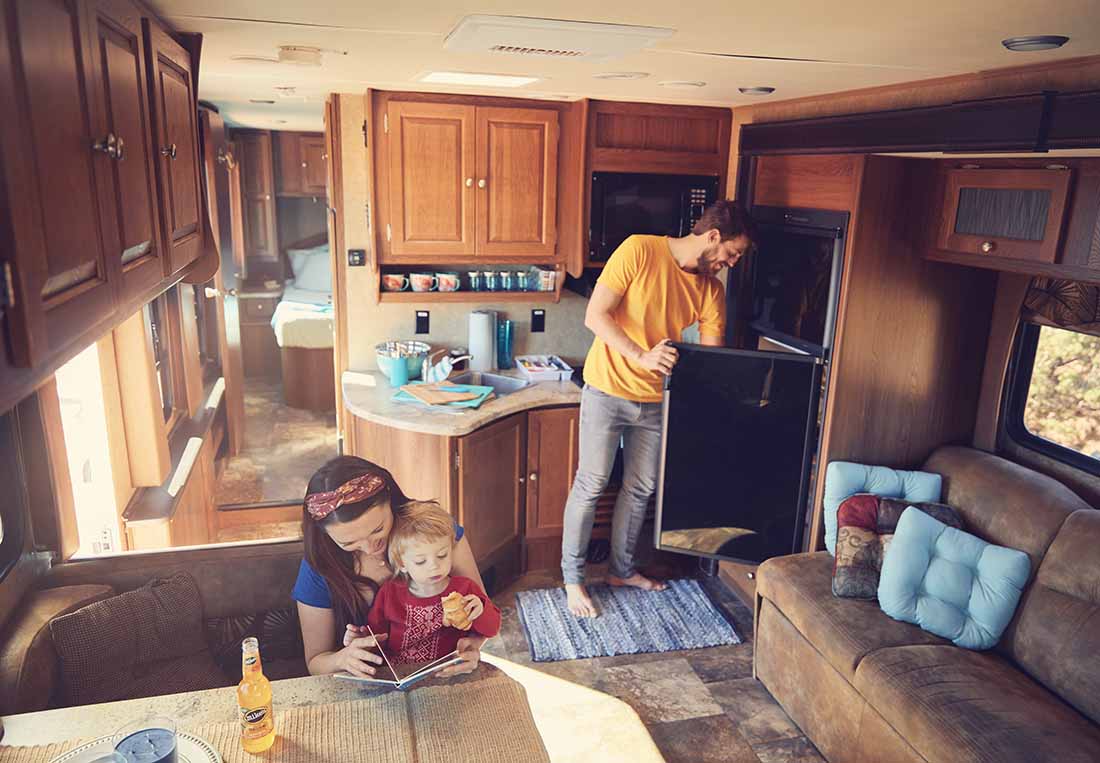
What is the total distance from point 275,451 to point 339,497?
3817 millimetres

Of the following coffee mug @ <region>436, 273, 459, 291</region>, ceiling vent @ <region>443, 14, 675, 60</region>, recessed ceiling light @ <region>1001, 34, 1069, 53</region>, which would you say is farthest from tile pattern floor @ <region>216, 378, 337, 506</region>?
recessed ceiling light @ <region>1001, 34, 1069, 53</region>

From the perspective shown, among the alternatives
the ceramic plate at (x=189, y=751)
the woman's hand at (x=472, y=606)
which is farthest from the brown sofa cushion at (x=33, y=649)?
the woman's hand at (x=472, y=606)

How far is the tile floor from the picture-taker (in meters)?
2.72

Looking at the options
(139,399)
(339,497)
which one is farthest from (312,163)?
(339,497)

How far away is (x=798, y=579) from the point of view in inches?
114

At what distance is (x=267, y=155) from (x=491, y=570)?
4985 mm

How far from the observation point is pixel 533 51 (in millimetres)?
→ 2186

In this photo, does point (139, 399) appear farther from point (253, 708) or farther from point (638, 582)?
point (638, 582)

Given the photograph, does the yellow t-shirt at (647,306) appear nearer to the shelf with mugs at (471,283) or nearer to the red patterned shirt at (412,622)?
the shelf with mugs at (471,283)

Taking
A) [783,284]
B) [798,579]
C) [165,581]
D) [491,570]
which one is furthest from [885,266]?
[165,581]

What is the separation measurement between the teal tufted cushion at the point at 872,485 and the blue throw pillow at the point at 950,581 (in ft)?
1.00

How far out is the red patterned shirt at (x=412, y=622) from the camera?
5.83 feet

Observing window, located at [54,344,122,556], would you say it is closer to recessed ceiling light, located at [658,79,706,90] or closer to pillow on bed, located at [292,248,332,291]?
recessed ceiling light, located at [658,79,706,90]

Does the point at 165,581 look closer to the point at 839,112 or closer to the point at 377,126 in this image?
the point at 377,126
